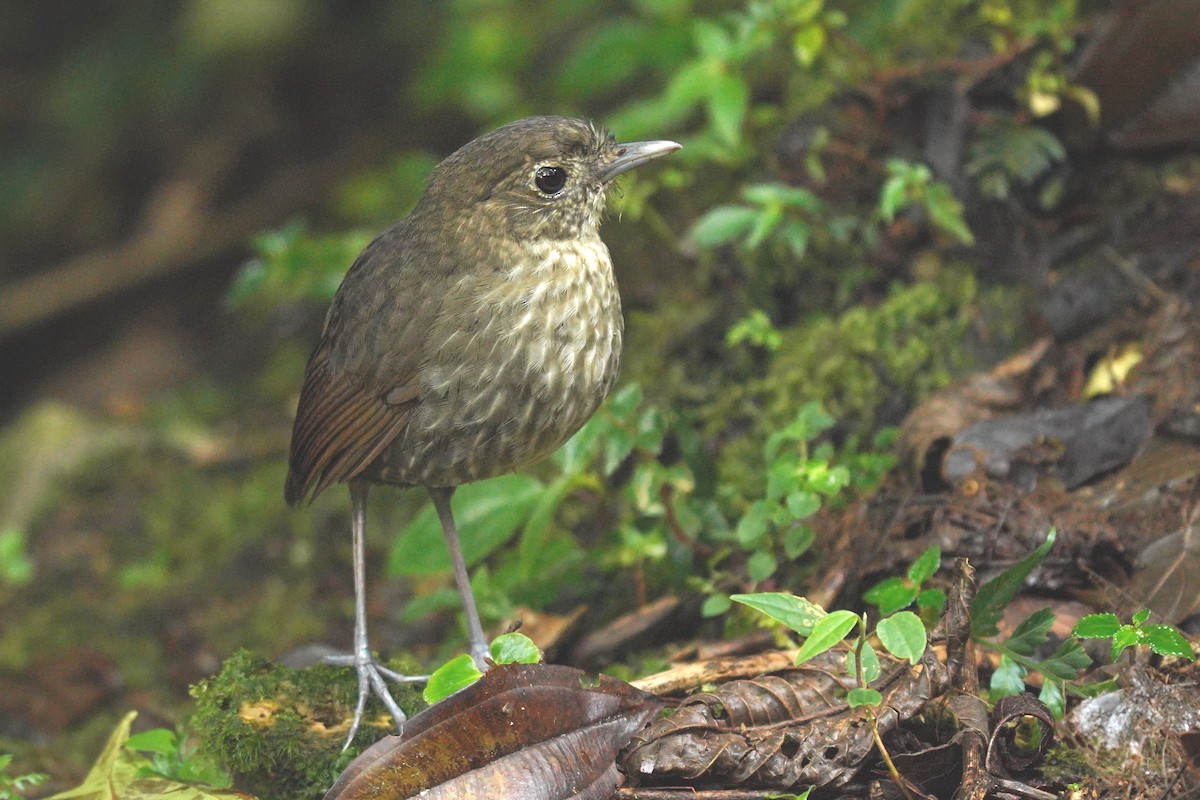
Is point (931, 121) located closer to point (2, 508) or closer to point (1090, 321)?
point (1090, 321)

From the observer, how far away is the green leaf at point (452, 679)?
109 inches

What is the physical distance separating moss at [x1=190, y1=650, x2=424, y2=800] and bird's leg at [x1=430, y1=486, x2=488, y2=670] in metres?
0.40

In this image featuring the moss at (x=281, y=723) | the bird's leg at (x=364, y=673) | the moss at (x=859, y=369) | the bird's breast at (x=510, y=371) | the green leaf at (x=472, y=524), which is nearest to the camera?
the moss at (x=281, y=723)

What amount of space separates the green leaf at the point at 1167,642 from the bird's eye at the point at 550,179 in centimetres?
190

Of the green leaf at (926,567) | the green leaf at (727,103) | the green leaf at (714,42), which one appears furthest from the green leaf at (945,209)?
the green leaf at (926,567)

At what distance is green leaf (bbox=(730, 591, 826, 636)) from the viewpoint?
272 centimetres

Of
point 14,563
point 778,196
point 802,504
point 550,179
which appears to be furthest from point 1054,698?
point 14,563

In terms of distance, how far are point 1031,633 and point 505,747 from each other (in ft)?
3.71

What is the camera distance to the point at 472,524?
4.18 meters

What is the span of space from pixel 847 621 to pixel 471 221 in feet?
5.30

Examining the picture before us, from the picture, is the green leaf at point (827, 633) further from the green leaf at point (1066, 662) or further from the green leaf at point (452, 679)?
the green leaf at point (452, 679)

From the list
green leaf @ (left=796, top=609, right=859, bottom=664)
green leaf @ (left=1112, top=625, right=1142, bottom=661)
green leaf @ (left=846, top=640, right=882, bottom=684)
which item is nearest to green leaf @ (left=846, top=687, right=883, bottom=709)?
green leaf @ (left=846, top=640, right=882, bottom=684)

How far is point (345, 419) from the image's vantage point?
3637 mm

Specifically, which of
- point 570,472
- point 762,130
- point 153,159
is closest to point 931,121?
point 762,130
